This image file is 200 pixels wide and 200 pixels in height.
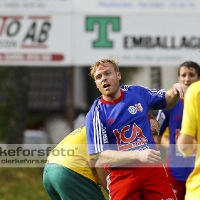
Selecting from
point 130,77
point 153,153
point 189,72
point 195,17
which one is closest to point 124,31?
point 195,17

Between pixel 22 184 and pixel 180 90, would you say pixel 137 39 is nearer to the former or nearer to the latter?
pixel 22 184

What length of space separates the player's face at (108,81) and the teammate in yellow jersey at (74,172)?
49 centimetres

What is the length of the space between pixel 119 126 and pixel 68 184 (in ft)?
2.58

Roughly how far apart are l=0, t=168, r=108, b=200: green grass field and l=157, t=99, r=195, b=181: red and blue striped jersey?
2.60m

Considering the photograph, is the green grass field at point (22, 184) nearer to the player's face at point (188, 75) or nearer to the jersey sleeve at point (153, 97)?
the player's face at point (188, 75)

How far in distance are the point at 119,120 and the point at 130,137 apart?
0.16 m

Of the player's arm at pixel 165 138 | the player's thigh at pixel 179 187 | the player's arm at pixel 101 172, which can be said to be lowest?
the player's thigh at pixel 179 187

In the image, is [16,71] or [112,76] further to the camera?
[16,71]

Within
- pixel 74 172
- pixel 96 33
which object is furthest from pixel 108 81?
pixel 96 33

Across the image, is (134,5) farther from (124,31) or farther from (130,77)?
(130,77)

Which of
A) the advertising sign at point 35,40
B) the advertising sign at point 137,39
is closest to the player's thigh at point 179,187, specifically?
the advertising sign at point 137,39

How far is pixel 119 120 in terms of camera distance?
5148mm

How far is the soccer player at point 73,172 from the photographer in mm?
5543

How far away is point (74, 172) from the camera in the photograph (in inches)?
219
